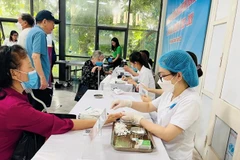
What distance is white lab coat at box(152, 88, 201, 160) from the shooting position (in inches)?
39.8

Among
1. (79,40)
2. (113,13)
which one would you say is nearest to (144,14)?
(113,13)

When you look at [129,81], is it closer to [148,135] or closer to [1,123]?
[148,135]

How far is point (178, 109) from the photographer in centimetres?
105

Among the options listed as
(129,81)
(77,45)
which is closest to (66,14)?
(77,45)

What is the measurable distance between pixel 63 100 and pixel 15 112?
301cm

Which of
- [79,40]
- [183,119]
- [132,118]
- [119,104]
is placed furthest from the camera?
[79,40]

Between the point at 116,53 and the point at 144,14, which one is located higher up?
the point at 144,14

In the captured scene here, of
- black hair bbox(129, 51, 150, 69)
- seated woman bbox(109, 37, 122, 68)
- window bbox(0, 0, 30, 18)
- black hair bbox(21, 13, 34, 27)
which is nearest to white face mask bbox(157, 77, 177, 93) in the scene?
black hair bbox(129, 51, 150, 69)

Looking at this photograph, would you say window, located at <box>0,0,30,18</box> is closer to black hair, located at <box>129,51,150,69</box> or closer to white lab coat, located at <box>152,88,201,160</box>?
black hair, located at <box>129,51,150,69</box>

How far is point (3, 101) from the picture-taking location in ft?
2.78

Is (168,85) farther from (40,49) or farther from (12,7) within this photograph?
(12,7)

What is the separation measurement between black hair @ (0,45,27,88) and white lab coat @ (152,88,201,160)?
91 centimetres

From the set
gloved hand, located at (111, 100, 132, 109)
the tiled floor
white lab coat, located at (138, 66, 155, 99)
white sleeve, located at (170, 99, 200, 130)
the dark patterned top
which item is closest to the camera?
white sleeve, located at (170, 99, 200, 130)

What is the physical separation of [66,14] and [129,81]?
3828 millimetres
